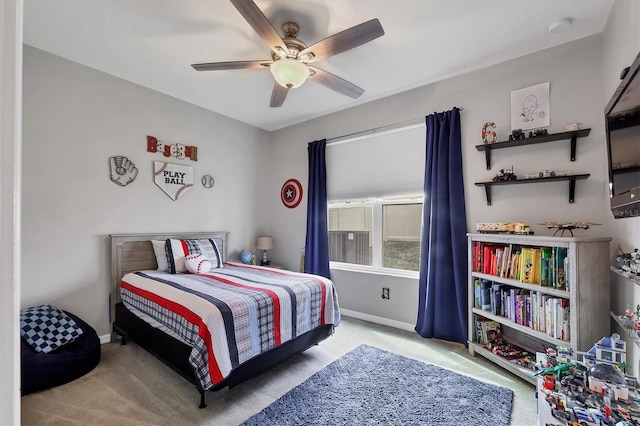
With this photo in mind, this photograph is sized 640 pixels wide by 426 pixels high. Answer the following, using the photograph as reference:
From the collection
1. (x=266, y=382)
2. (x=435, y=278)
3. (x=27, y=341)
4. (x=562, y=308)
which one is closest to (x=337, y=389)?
(x=266, y=382)

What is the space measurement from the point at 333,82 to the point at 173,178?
7.27ft

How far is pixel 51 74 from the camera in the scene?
2703 mm

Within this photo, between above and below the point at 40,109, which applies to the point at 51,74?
above

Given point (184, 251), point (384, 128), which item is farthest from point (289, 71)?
point (184, 251)

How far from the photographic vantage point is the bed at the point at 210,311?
1.97 metres

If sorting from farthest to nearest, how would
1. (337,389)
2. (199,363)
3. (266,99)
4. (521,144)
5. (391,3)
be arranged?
1. (266,99)
2. (521,144)
3. (337,389)
4. (391,3)
5. (199,363)

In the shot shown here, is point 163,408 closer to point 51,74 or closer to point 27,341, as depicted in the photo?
point 27,341

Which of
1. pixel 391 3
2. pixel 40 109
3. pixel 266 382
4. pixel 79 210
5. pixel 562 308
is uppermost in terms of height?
pixel 391 3

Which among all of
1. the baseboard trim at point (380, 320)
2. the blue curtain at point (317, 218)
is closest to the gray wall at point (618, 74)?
the baseboard trim at point (380, 320)

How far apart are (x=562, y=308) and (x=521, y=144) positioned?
136 centimetres

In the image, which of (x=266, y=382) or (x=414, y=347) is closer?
(x=266, y=382)

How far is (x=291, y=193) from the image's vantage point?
441 centimetres

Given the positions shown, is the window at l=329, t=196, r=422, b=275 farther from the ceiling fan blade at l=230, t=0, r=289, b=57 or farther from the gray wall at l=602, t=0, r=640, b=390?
the ceiling fan blade at l=230, t=0, r=289, b=57

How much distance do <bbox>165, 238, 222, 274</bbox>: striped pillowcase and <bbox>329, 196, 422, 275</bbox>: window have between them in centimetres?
150
